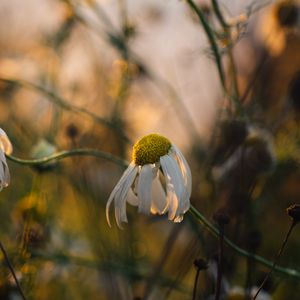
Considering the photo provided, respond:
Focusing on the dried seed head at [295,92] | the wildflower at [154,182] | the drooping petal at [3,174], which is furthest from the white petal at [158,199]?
the dried seed head at [295,92]

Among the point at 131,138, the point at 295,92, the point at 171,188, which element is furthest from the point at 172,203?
the point at 131,138

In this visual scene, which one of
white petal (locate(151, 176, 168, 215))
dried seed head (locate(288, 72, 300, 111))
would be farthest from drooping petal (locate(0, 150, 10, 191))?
dried seed head (locate(288, 72, 300, 111))

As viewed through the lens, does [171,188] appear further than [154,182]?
No

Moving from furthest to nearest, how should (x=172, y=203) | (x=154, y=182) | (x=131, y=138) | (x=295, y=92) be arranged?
1. (x=131, y=138)
2. (x=295, y=92)
3. (x=154, y=182)
4. (x=172, y=203)

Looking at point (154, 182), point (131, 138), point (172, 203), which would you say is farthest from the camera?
point (131, 138)

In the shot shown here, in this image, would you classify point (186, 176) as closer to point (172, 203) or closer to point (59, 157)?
point (172, 203)

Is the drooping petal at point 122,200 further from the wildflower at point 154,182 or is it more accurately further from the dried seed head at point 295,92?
the dried seed head at point 295,92

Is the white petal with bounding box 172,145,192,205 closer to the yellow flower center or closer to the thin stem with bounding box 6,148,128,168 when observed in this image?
the yellow flower center

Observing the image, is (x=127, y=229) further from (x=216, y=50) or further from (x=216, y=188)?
(x=216, y=50)
